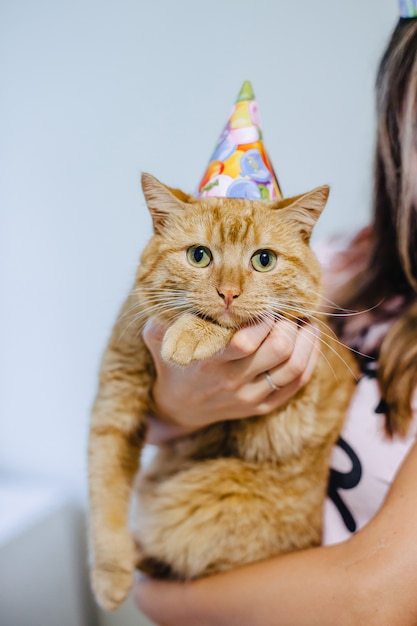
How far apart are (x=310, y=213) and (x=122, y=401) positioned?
598 millimetres

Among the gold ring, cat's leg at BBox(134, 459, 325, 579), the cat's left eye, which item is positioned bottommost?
cat's leg at BBox(134, 459, 325, 579)

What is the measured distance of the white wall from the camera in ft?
5.62

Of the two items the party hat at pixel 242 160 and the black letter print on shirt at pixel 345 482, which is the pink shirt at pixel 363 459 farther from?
the party hat at pixel 242 160

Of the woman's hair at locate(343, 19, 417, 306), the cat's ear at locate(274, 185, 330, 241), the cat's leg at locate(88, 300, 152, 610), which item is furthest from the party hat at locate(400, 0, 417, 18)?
the cat's leg at locate(88, 300, 152, 610)

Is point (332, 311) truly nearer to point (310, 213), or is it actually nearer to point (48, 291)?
point (310, 213)

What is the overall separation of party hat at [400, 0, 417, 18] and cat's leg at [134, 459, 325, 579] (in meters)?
1.11

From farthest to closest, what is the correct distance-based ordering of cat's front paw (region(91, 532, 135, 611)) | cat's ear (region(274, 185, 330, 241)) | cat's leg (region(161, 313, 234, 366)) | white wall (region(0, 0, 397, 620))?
1. white wall (region(0, 0, 397, 620))
2. cat's front paw (region(91, 532, 135, 611))
3. cat's ear (region(274, 185, 330, 241))
4. cat's leg (region(161, 313, 234, 366))

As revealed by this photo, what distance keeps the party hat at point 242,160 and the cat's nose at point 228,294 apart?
0.24m

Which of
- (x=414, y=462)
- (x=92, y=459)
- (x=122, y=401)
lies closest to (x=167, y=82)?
(x=122, y=401)

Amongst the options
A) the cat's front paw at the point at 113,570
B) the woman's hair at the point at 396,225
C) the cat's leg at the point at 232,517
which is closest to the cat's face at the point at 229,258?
the woman's hair at the point at 396,225

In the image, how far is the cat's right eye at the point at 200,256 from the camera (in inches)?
39.4

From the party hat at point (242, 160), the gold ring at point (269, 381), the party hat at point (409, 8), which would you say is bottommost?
the gold ring at point (269, 381)

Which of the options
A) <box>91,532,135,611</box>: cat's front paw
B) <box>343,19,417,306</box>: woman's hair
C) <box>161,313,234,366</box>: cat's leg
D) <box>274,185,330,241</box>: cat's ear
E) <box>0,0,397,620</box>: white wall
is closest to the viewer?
<box>161,313,234,366</box>: cat's leg

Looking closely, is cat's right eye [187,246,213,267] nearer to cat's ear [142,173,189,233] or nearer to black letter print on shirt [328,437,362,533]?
cat's ear [142,173,189,233]
